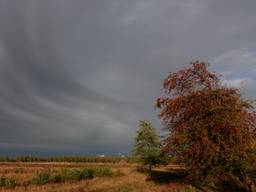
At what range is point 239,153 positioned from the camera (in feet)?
82.4

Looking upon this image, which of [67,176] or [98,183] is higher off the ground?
[67,176]

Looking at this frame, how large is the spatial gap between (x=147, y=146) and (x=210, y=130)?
3078 cm

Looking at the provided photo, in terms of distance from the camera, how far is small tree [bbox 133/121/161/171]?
54562 millimetres

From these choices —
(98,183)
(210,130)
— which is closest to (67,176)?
(98,183)

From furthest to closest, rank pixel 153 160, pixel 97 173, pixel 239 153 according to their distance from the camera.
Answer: pixel 153 160 < pixel 97 173 < pixel 239 153

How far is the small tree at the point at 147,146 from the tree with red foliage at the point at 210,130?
2466 cm

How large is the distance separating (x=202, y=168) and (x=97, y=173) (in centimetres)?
2480

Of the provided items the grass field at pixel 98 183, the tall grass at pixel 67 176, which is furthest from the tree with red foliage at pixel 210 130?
the tall grass at pixel 67 176

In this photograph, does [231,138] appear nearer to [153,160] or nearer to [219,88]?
[219,88]

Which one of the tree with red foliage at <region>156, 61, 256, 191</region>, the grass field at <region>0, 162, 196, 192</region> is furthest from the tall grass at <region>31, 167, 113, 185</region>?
the tree with red foliage at <region>156, 61, 256, 191</region>

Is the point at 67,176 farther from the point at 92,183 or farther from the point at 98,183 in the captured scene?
the point at 98,183

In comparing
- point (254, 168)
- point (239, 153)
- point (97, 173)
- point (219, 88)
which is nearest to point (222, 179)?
point (254, 168)

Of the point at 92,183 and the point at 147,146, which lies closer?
the point at 92,183

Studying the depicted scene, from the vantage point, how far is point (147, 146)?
185 feet
